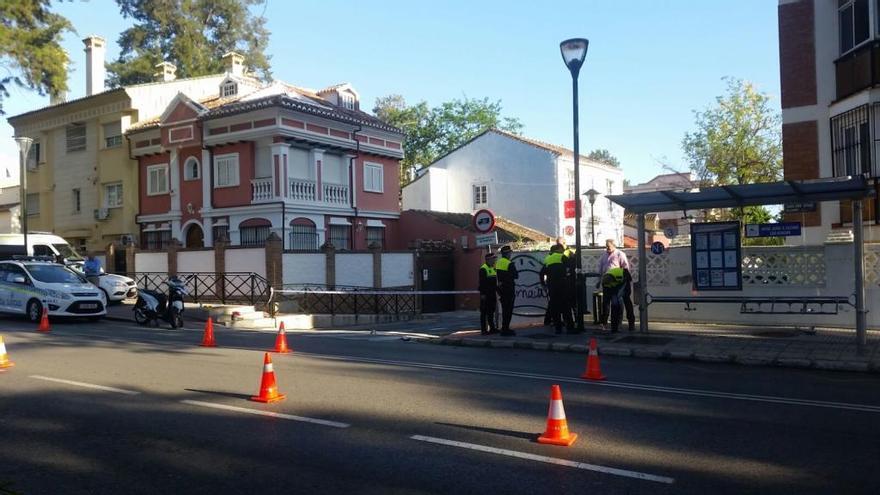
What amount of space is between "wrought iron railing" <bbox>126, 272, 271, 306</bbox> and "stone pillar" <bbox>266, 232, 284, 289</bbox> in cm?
24

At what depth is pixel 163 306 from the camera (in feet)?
57.9

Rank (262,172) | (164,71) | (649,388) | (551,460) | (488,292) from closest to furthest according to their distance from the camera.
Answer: (551,460)
(649,388)
(488,292)
(262,172)
(164,71)

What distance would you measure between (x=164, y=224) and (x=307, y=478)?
26.8m

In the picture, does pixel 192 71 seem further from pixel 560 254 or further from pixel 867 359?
pixel 867 359

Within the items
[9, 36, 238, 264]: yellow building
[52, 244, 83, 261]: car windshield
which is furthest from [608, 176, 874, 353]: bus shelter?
[9, 36, 238, 264]: yellow building

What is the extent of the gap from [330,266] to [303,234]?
412cm

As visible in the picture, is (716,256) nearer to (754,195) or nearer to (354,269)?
(754,195)

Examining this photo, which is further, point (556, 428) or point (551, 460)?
point (556, 428)

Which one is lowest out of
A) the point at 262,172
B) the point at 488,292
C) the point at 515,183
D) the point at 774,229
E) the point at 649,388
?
the point at 649,388

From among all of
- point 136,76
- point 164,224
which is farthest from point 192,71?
point 164,224

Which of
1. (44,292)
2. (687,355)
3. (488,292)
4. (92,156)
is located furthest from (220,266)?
(687,355)

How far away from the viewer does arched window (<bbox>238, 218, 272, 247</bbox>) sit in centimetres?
2655

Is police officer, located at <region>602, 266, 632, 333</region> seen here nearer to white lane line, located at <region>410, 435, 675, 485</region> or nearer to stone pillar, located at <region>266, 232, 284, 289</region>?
white lane line, located at <region>410, 435, 675, 485</region>

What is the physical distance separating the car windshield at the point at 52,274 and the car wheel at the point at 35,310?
1.96 ft
